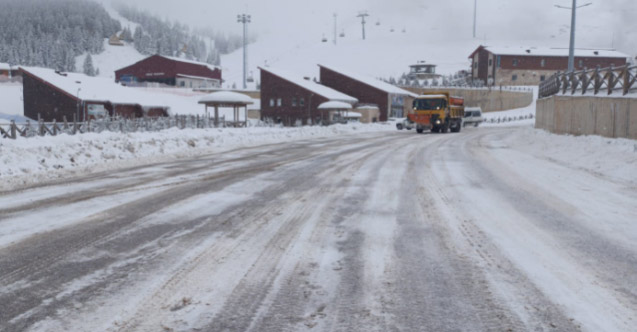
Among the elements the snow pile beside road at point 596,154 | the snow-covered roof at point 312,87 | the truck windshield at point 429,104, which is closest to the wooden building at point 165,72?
the snow-covered roof at point 312,87

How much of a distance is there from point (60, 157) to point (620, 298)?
12.0 m

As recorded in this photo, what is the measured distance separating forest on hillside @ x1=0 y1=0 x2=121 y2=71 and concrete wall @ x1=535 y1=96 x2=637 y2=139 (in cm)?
14243

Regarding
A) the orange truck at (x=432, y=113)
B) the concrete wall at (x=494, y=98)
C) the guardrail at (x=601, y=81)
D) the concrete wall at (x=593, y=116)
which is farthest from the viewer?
the concrete wall at (x=494, y=98)

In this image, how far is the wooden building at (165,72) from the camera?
83.9 m

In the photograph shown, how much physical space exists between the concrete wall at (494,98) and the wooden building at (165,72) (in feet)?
154

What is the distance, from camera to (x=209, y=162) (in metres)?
12.4

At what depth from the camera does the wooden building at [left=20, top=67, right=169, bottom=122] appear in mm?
41812

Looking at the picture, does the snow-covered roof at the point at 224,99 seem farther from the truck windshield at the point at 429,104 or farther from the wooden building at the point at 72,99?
the truck windshield at the point at 429,104

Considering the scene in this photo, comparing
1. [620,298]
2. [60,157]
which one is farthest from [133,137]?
[620,298]

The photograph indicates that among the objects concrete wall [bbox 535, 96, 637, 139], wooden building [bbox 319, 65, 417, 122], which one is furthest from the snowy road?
wooden building [bbox 319, 65, 417, 122]

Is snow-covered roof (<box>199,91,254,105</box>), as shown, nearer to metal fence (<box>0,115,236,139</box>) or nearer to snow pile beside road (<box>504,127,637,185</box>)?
metal fence (<box>0,115,236,139</box>)

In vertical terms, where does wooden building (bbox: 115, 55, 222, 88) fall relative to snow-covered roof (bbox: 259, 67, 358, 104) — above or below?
above

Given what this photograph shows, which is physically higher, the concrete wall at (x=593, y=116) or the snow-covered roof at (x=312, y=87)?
the snow-covered roof at (x=312, y=87)

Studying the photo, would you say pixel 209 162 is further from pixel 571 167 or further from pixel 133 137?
pixel 571 167
